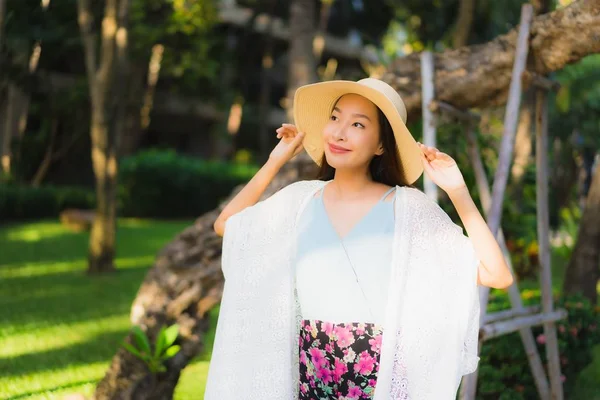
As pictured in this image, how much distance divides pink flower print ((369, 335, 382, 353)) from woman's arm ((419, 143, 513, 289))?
1.09 feet

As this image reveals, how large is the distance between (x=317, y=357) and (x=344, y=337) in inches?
4.6

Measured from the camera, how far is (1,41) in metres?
6.04

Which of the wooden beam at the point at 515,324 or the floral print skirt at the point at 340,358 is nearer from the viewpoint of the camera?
the floral print skirt at the point at 340,358

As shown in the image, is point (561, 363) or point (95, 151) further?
point (95, 151)

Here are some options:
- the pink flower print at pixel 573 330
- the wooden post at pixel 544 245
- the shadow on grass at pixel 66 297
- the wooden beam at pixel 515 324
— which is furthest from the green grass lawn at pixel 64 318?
the wooden beam at pixel 515 324

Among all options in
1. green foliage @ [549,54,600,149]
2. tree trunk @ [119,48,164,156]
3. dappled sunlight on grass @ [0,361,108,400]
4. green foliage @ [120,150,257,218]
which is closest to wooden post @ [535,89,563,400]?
dappled sunlight on grass @ [0,361,108,400]

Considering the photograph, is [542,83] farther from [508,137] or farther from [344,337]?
[344,337]

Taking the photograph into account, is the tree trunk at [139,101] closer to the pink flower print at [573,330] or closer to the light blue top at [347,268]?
the pink flower print at [573,330]

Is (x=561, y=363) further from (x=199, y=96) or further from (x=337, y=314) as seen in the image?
(x=199, y=96)

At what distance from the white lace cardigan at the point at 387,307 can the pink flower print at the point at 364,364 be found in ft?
0.24

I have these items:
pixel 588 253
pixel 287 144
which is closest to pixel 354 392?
pixel 287 144

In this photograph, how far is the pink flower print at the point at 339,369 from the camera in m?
2.37

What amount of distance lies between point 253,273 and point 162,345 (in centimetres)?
169

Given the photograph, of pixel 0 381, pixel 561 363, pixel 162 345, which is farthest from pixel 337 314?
pixel 0 381
